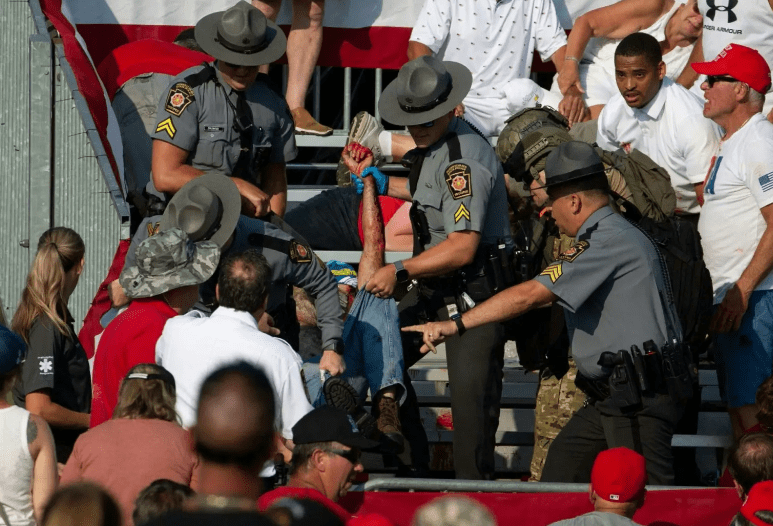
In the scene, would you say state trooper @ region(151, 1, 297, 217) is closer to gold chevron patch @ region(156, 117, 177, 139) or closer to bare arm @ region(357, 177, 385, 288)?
gold chevron patch @ region(156, 117, 177, 139)

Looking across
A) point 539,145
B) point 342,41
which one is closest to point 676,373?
point 539,145

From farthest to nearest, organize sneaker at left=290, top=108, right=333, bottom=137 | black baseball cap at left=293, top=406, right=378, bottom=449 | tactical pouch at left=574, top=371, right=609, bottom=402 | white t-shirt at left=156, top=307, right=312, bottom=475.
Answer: sneaker at left=290, top=108, right=333, bottom=137 < tactical pouch at left=574, top=371, right=609, bottom=402 < white t-shirt at left=156, top=307, right=312, bottom=475 < black baseball cap at left=293, top=406, right=378, bottom=449

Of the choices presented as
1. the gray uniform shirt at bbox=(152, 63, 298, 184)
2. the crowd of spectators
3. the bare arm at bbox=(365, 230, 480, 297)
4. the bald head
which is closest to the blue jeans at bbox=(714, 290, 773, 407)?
the crowd of spectators

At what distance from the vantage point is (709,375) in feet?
24.6

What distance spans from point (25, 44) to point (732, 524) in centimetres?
469

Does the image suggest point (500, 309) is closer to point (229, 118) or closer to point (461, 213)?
point (461, 213)

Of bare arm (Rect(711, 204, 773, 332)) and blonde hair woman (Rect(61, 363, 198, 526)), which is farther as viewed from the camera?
bare arm (Rect(711, 204, 773, 332))

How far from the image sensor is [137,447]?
162 inches

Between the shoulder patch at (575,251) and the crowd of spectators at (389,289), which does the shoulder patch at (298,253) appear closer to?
the crowd of spectators at (389,289)

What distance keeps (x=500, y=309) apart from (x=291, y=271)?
3.39ft

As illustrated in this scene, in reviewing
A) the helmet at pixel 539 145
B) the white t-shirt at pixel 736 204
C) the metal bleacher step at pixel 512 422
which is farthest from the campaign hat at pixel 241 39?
the white t-shirt at pixel 736 204

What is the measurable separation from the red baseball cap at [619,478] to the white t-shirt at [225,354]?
112 centimetres

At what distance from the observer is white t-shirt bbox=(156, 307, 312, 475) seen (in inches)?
185

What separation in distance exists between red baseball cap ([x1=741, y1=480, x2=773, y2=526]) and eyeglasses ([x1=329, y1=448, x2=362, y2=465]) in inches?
56.8
